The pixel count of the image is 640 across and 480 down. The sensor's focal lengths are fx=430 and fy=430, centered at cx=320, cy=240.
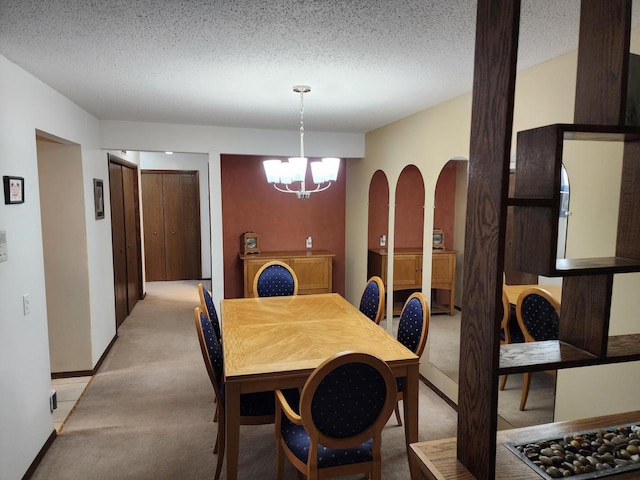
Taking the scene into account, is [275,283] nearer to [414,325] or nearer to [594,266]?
[414,325]

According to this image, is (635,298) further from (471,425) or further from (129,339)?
(129,339)

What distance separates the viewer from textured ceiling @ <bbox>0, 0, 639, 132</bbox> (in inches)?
67.7

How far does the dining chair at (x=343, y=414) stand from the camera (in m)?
1.75

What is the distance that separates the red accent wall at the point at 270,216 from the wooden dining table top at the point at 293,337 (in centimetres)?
205

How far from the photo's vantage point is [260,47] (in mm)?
2137

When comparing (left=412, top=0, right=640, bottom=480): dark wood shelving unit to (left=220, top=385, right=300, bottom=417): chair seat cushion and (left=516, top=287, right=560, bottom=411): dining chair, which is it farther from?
(left=220, top=385, right=300, bottom=417): chair seat cushion

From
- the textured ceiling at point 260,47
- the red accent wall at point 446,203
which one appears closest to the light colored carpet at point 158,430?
the red accent wall at point 446,203

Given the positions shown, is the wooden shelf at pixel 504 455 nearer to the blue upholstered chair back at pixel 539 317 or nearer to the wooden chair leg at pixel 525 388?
the blue upholstered chair back at pixel 539 317

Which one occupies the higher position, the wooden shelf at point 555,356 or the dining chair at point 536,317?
the wooden shelf at point 555,356

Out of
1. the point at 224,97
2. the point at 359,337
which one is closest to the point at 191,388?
the point at 359,337

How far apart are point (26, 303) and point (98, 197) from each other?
5.80ft

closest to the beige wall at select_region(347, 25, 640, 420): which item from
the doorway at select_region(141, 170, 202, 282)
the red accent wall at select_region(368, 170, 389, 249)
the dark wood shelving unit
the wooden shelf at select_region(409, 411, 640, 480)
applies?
the red accent wall at select_region(368, 170, 389, 249)

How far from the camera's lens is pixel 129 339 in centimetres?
466

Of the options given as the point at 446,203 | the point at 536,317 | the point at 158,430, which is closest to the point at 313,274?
the point at 446,203
